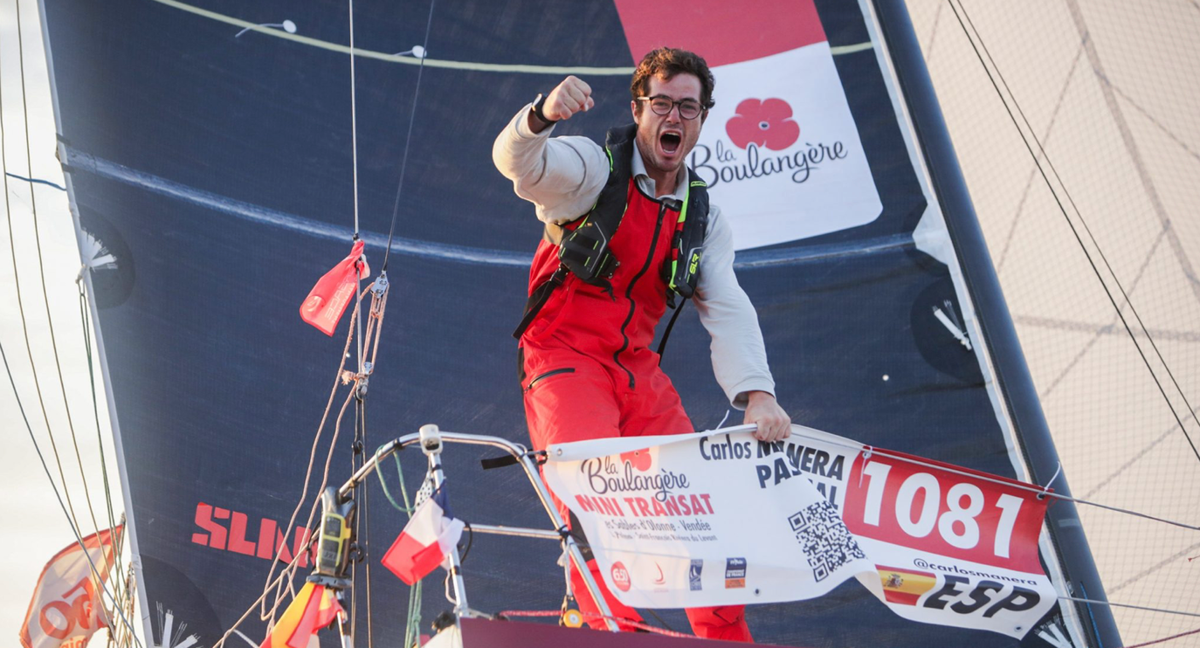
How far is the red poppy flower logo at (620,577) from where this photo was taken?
178 cm

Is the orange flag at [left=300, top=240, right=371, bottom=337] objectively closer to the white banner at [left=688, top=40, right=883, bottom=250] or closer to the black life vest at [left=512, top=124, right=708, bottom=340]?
the black life vest at [left=512, top=124, right=708, bottom=340]

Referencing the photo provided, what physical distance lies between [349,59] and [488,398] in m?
1.26

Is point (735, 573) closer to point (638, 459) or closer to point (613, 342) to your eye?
point (638, 459)

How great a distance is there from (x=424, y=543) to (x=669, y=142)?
109cm

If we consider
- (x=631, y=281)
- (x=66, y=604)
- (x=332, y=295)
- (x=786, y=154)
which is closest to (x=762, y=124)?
(x=786, y=154)

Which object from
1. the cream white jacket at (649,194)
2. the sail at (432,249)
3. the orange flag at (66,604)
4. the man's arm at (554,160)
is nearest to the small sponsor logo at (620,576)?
the cream white jacket at (649,194)

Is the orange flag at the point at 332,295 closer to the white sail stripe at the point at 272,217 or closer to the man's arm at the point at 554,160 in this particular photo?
the man's arm at the point at 554,160

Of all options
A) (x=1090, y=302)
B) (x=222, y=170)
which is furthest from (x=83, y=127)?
(x=1090, y=302)

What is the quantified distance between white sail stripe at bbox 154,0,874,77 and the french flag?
8.21ft

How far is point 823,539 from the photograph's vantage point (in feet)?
6.43

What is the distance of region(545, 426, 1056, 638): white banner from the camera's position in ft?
6.00

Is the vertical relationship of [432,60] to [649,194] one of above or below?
above

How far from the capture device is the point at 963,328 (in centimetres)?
346

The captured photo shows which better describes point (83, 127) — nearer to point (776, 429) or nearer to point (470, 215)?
point (470, 215)
